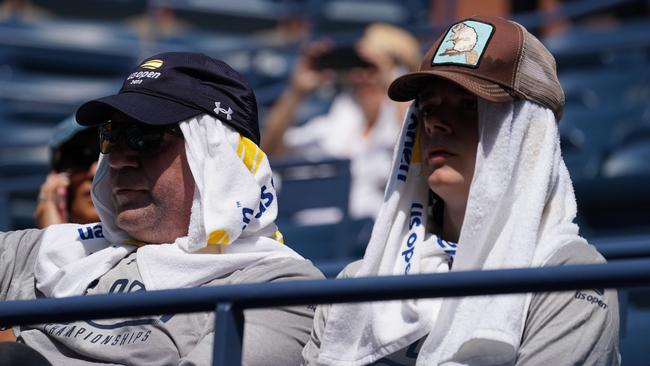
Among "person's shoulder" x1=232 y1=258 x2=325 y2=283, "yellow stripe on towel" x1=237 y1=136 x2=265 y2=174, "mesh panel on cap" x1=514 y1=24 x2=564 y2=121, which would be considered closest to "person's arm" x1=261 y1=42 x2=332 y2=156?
"yellow stripe on towel" x1=237 y1=136 x2=265 y2=174

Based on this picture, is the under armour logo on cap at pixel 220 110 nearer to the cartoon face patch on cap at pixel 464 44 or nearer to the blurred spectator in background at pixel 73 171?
the cartoon face patch on cap at pixel 464 44

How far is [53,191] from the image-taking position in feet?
13.2

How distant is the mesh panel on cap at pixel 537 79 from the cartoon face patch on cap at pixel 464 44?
94mm

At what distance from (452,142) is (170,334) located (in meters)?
0.78

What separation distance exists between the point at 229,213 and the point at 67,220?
1283mm

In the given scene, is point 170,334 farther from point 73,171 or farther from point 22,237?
point 73,171

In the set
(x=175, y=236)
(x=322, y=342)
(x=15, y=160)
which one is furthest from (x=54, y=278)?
(x=15, y=160)

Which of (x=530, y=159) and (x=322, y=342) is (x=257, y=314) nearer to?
(x=322, y=342)

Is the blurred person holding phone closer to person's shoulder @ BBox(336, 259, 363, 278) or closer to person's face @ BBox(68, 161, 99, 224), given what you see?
person's face @ BBox(68, 161, 99, 224)

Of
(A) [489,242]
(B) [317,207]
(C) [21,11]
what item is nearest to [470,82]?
(A) [489,242]

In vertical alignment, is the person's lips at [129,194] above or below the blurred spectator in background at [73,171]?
above

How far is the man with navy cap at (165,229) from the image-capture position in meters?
2.75

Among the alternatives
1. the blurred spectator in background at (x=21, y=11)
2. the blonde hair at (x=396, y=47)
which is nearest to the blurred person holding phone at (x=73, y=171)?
the blonde hair at (x=396, y=47)

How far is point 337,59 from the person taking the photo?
7781mm
